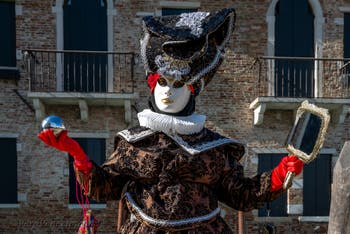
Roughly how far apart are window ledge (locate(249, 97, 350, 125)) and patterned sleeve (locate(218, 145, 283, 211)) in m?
6.57

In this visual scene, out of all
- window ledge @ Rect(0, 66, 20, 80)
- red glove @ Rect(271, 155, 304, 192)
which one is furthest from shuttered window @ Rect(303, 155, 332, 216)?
red glove @ Rect(271, 155, 304, 192)

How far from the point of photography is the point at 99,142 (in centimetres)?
917

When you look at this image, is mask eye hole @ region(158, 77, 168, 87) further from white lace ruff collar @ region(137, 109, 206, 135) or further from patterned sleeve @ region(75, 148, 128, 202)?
patterned sleeve @ region(75, 148, 128, 202)

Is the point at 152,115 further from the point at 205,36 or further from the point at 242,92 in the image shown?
the point at 242,92

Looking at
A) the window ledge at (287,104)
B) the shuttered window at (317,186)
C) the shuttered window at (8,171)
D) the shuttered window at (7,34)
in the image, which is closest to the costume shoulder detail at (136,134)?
the window ledge at (287,104)

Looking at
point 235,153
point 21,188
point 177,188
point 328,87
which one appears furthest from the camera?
point 328,87

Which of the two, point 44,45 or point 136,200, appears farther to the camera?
point 44,45

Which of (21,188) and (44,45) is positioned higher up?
(44,45)

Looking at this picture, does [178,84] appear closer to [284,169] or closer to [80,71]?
[284,169]

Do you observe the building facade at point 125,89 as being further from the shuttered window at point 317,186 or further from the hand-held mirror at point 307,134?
the hand-held mirror at point 307,134

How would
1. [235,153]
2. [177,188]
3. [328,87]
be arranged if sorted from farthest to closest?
[328,87] → [235,153] → [177,188]

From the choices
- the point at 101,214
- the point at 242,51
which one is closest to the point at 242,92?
the point at 242,51

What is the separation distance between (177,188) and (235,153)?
0.43m

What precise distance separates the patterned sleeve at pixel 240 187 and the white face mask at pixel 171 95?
0.39m
